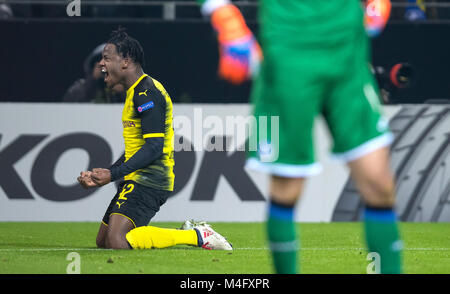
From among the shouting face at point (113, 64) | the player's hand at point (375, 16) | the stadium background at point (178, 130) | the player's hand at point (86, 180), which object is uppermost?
the player's hand at point (375, 16)

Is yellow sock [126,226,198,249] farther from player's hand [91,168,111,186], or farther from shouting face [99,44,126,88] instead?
shouting face [99,44,126,88]

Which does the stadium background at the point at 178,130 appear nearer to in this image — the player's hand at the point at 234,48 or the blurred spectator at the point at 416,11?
the blurred spectator at the point at 416,11

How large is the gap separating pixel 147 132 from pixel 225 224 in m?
3.77

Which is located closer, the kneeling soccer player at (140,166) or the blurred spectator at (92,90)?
the kneeling soccer player at (140,166)

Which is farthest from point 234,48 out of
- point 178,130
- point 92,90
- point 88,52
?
point 88,52

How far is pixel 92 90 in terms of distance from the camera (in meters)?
11.6

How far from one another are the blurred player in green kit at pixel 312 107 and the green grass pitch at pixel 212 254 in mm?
1861

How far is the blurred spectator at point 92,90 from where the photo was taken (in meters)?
11.5

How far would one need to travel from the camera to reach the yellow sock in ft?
23.3

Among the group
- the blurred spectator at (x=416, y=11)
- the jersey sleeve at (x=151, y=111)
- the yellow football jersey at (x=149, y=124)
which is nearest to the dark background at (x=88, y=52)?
the blurred spectator at (x=416, y=11)

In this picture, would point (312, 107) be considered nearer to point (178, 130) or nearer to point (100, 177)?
point (100, 177)

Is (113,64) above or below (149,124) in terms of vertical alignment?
above

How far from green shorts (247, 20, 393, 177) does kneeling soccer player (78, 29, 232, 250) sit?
9.88 ft

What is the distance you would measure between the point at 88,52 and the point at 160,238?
522cm
